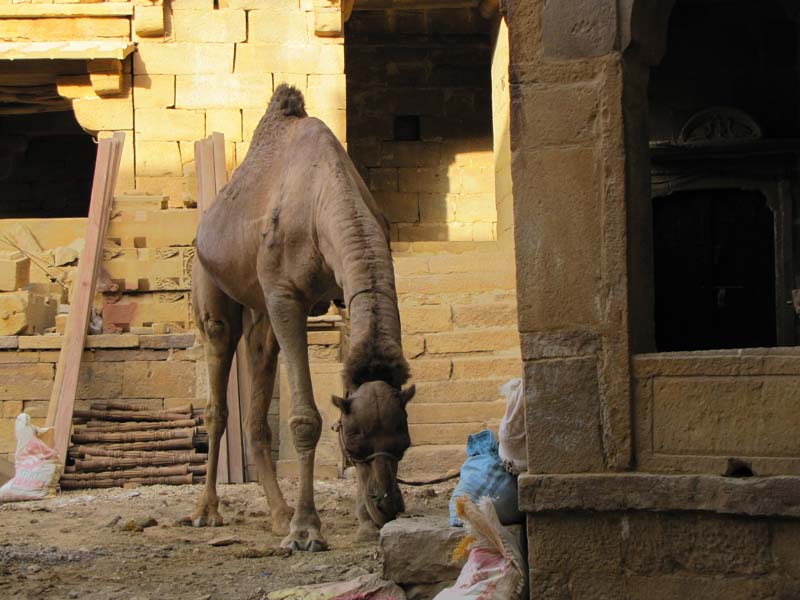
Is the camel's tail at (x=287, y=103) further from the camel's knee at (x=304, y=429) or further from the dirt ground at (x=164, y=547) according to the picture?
the dirt ground at (x=164, y=547)

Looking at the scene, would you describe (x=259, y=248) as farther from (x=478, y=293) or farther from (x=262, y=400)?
(x=478, y=293)

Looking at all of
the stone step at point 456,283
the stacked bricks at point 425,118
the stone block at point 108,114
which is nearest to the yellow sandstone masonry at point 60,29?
the stone block at point 108,114

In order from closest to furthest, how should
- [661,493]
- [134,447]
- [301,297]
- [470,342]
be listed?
[661,493] < [301,297] < [134,447] < [470,342]

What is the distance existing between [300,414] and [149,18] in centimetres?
890

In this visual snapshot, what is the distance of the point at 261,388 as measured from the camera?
26.9 feet

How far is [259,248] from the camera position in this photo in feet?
23.8

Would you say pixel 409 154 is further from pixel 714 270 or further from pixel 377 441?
pixel 377 441

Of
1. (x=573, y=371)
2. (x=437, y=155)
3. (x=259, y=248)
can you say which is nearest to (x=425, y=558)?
(x=573, y=371)

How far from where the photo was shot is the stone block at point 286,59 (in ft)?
48.1

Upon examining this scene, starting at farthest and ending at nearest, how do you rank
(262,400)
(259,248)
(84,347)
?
1. (84,347)
2. (262,400)
3. (259,248)

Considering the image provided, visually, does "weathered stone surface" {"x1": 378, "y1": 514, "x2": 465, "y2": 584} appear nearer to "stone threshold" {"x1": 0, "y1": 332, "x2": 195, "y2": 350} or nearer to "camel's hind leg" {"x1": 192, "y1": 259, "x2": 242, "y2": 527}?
"camel's hind leg" {"x1": 192, "y1": 259, "x2": 242, "y2": 527}

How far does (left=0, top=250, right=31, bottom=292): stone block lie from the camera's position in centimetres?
1209

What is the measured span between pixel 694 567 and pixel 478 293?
26.7 ft

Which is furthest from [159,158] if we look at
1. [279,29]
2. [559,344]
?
[559,344]
